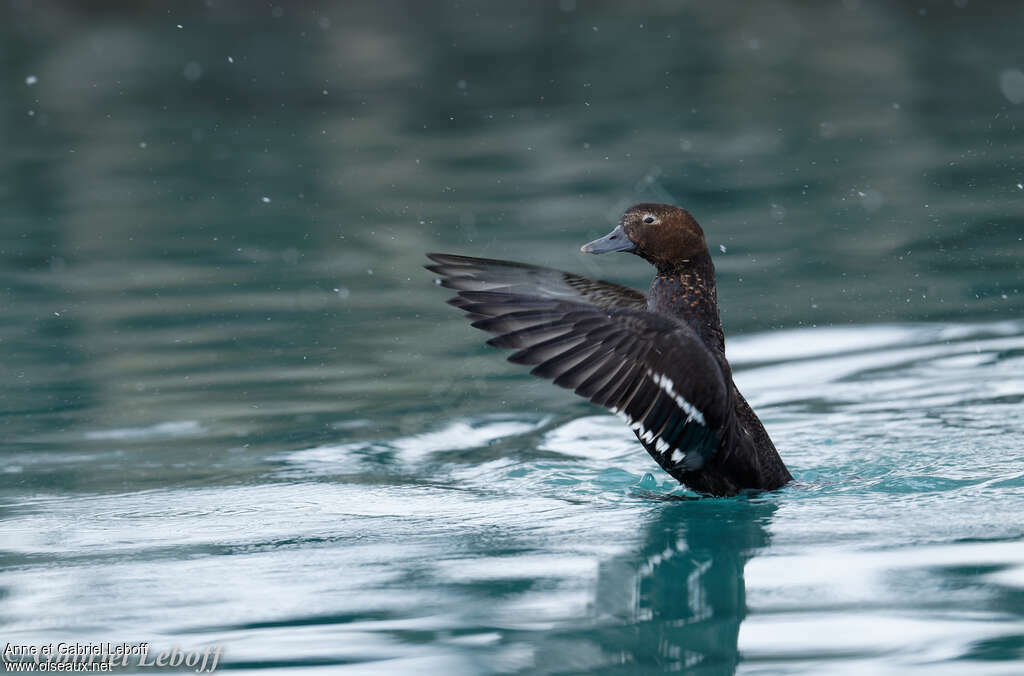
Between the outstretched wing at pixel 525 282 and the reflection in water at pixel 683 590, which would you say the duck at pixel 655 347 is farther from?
the reflection in water at pixel 683 590

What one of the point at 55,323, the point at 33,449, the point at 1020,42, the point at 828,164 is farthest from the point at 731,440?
the point at 1020,42

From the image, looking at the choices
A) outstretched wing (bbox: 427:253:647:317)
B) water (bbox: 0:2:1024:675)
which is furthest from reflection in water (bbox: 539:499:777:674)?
outstretched wing (bbox: 427:253:647:317)

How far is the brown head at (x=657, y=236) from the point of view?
535cm

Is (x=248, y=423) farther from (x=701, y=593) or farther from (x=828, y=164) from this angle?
(x=828, y=164)

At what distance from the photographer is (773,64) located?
1748 cm

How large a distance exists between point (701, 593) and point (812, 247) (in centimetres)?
547

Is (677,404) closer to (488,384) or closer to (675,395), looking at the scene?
(675,395)

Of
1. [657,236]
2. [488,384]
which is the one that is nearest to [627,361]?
[657,236]

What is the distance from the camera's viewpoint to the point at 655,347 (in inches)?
195

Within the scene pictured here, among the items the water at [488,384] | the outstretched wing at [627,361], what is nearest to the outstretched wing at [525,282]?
the outstretched wing at [627,361]

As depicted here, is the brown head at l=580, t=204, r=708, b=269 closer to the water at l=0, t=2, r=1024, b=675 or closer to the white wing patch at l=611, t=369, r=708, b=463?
the white wing patch at l=611, t=369, r=708, b=463

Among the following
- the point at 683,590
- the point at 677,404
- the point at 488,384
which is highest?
the point at 488,384

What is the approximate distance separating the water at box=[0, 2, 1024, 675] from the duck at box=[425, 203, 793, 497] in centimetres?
21

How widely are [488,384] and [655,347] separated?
229cm
